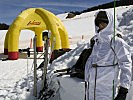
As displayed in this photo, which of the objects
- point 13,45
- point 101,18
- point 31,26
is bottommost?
point 13,45

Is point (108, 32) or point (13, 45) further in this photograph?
point (13, 45)

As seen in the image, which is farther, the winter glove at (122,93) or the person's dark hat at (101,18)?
the person's dark hat at (101,18)

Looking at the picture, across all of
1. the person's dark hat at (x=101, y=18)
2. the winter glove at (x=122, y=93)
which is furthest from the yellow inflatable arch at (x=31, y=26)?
the winter glove at (x=122, y=93)

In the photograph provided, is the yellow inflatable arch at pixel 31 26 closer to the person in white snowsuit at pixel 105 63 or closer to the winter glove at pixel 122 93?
the person in white snowsuit at pixel 105 63

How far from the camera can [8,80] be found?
970 cm

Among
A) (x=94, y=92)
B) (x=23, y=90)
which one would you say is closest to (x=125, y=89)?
(x=94, y=92)

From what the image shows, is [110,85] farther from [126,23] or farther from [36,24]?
[36,24]

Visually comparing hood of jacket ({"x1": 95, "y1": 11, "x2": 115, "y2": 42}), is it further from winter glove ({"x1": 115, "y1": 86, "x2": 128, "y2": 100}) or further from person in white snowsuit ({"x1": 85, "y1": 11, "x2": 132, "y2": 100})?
winter glove ({"x1": 115, "y1": 86, "x2": 128, "y2": 100})

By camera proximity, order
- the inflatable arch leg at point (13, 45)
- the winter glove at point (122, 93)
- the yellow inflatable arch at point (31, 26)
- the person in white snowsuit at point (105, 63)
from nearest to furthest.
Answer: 1. the winter glove at point (122, 93)
2. the person in white snowsuit at point (105, 63)
3. the yellow inflatable arch at point (31, 26)
4. the inflatable arch leg at point (13, 45)

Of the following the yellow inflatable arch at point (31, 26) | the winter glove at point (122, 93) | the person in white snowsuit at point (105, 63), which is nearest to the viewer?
the winter glove at point (122, 93)

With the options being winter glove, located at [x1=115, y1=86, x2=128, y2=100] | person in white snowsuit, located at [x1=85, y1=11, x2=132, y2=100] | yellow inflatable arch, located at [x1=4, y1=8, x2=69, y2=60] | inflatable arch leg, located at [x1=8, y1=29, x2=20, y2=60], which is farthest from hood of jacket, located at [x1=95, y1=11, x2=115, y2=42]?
inflatable arch leg, located at [x1=8, y1=29, x2=20, y2=60]

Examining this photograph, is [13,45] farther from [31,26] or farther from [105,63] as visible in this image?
[105,63]

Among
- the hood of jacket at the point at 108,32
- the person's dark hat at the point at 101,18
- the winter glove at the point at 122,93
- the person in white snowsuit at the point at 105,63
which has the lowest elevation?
the winter glove at the point at 122,93

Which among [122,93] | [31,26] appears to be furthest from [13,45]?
[122,93]
